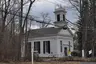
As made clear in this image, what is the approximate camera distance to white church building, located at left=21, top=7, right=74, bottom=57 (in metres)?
49.7

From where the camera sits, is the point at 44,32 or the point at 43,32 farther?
the point at 43,32

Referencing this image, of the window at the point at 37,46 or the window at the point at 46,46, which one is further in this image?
the window at the point at 37,46

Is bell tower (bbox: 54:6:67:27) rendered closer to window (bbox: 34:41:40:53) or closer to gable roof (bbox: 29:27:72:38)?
gable roof (bbox: 29:27:72:38)

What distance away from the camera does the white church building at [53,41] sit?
4969 cm

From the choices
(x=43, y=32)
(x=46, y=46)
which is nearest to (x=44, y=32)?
(x=43, y=32)

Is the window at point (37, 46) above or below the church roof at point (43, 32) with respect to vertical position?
below

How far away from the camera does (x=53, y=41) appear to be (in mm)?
49875

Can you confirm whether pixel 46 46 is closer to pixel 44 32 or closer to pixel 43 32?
pixel 44 32

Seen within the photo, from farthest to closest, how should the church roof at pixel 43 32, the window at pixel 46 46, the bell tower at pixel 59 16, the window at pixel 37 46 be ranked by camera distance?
the bell tower at pixel 59 16 < the window at pixel 37 46 < the church roof at pixel 43 32 < the window at pixel 46 46

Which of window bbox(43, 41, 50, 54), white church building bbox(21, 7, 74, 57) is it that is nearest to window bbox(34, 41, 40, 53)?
white church building bbox(21, 7, 74, 57)

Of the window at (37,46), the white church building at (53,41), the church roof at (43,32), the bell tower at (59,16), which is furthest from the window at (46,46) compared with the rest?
the bell tower at (59,16)

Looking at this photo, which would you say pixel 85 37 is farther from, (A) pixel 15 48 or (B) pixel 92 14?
(A) pixel 15 48

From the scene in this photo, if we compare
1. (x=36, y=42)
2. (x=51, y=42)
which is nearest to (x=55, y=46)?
(x=51, y=42)

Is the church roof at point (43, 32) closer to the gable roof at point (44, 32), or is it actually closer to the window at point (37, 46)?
the gable roof at point (44, 32)
